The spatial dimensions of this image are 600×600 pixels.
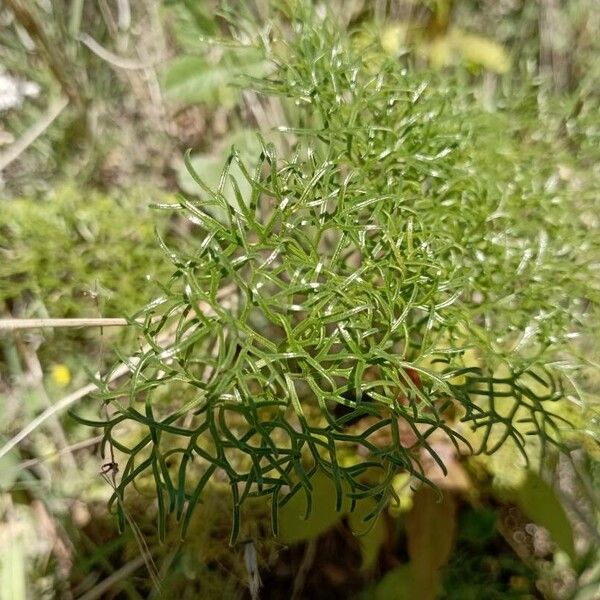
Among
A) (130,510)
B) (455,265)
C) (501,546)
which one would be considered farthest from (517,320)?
(130,510)

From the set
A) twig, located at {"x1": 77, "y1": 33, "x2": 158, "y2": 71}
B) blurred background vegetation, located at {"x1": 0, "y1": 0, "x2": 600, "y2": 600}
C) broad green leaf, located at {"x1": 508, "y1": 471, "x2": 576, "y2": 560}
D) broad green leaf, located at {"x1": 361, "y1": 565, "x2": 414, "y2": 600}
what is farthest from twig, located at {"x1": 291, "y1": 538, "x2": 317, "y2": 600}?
twig, located at {"x1": 77, "y1": 33, "x2": 158, "y2": 71}

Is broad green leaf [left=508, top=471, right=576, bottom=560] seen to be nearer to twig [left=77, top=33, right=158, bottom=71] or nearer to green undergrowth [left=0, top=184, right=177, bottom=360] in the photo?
green undergrowth [left=0, top=184, right=177, bottom=360]

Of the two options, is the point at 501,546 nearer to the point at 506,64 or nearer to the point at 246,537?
the point at 246,537

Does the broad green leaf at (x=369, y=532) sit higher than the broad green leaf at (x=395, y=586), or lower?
higher

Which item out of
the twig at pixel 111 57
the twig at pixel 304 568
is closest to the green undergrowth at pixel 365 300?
the twig at pixel 304 568

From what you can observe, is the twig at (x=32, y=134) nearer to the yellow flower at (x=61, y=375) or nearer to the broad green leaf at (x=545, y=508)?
the yellow flower at (x=61, y=375)

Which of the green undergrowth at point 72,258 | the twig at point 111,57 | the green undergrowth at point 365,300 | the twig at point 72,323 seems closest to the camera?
the green undergrowth at point 365,300
